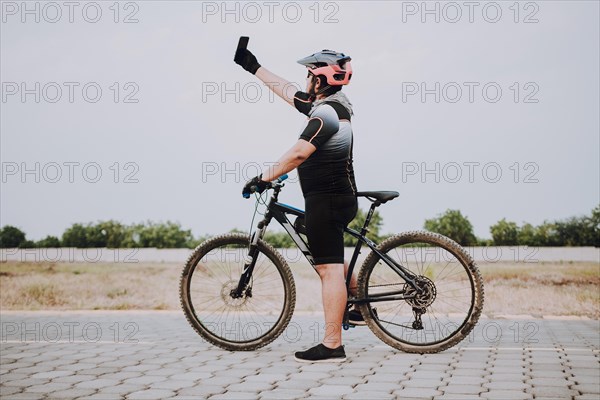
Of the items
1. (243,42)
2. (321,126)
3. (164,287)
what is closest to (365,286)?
(321,126)

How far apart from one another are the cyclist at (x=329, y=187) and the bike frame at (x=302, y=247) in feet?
0.75

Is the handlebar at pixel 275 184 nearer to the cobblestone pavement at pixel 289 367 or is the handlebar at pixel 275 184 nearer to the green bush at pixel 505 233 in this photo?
the cobblestone pavement at pixel 289 367

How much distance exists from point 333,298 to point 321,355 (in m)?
0.44

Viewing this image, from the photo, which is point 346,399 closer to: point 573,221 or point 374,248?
point 374,248

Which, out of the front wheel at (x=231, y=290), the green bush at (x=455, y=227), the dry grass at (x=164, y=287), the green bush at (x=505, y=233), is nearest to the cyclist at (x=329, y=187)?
the front wheel at (x=231, y=290)

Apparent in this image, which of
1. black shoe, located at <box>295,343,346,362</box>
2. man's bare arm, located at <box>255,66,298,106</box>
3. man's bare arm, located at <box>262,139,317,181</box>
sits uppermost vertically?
man's bare arm, located at <box>255,66,298,106</box>

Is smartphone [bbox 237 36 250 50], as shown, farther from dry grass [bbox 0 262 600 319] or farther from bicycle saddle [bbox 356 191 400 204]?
dry grass [bbox 0 262 600 319]

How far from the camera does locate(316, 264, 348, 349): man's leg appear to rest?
5742 millimetres

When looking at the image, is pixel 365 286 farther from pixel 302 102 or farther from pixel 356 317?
pixel 302 102

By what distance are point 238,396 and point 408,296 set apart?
6.01 feet

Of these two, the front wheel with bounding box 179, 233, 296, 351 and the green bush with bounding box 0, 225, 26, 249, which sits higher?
the green bush with bounding box 0, 225, 26, 249

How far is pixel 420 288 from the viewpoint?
5.92m

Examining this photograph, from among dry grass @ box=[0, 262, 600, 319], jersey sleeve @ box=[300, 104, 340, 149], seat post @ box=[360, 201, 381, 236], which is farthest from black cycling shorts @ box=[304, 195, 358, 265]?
dry grass @ box=[0, 262, 600, 319]

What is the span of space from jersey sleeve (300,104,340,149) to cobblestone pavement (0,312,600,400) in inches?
65.9
